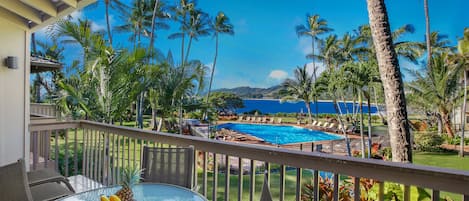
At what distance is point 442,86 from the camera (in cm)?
1692

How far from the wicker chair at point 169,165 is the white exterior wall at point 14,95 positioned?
2604 millimetres

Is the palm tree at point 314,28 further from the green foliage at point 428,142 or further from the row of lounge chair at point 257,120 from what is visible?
the green foliage at point 428,142

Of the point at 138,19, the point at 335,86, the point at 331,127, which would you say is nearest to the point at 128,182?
the point at 335,86

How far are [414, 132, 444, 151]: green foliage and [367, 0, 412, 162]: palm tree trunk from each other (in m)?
12.6

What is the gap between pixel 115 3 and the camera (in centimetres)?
1980

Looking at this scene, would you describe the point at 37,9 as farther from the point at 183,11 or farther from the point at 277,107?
the point at 277,107

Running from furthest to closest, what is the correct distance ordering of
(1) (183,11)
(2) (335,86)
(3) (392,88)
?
(1) (183,11) < (2) (335,86) < (3) (392,88)

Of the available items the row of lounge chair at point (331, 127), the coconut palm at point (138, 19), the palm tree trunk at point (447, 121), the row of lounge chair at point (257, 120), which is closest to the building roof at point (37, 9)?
the coconut palm at point (138, 19)

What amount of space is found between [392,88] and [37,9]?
4.87 m

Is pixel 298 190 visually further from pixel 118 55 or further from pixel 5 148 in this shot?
pixel 118 55

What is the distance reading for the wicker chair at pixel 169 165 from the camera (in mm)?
2133

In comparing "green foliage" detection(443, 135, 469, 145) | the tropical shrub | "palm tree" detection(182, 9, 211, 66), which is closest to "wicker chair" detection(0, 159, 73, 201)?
the tropical shrub

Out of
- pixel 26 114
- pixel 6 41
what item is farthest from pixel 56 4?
pixel 26 114

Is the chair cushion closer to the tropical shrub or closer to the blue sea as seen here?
the tropical shrub
